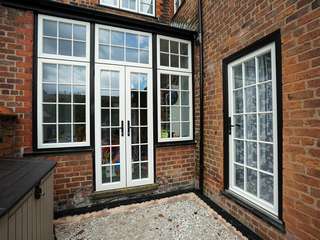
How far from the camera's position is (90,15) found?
286 centimetres

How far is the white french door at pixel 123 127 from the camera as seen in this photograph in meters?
2.98

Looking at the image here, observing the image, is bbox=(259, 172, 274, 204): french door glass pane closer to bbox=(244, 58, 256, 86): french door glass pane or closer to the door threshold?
bbox=(244, 58, 256, 86): french door glass pane

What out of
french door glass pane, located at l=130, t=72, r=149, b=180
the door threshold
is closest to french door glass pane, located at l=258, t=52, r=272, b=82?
french door glass pane, located at l=130, t=72, r=149, b=180

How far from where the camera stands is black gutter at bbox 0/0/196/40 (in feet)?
8.46

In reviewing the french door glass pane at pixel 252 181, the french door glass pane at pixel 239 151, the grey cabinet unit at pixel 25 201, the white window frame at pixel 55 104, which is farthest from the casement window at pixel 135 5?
the french door glass pane at pixel 252 181

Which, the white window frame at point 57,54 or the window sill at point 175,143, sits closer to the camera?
the white window frame at point 57,54

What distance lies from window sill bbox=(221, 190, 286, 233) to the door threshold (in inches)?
47.4

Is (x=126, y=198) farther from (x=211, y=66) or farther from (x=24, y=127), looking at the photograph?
(x=211, y=66)

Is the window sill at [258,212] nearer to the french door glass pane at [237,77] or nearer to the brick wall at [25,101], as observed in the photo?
the french door glass pane at [237,77]

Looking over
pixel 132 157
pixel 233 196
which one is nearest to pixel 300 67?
pixel 233 196

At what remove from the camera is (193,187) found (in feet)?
11.6

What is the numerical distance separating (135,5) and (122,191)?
4.30m

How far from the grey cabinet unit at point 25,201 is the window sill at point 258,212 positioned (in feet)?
7.07

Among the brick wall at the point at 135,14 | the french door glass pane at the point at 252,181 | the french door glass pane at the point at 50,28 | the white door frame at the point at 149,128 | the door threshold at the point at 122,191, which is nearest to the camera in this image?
the french door glass pane at the point at 252,181
